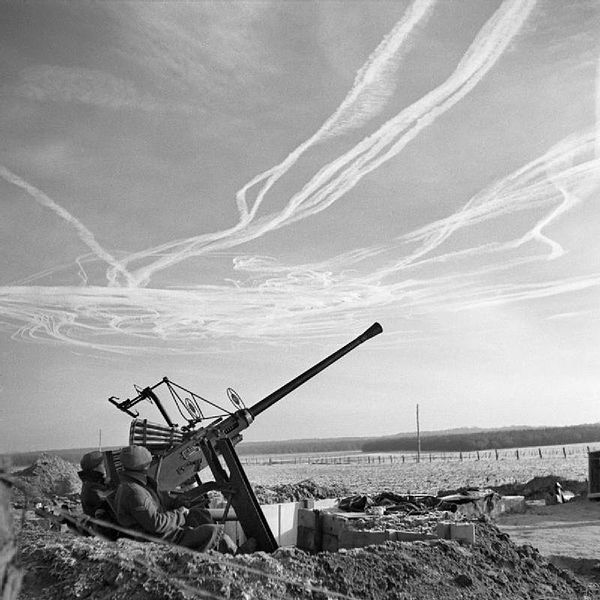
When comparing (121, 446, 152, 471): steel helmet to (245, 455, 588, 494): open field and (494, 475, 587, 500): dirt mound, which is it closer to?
(245, 455, 588, 494): open field

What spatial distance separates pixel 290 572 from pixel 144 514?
1.62 meters

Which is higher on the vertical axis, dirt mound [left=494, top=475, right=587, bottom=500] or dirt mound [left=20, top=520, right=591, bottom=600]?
dirt mound [left=20, top=520, right=591, bottom=600]

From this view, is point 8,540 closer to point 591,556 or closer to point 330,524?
point 330,524

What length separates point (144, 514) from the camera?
7367 mm

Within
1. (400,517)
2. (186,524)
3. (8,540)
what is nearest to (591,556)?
(400,517)

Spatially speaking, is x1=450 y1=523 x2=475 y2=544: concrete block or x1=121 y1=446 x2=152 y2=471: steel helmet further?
Answer: x1=450 y1=523 x2=475 y2=544: concrete block

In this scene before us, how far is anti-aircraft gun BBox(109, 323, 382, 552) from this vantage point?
8.97m

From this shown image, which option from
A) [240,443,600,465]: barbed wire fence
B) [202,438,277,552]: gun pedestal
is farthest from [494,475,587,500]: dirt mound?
[240,443,600,465]: barbed wire fence

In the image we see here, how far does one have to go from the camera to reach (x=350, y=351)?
1293 cm

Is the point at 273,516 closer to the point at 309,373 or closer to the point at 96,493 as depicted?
the point at 309,373

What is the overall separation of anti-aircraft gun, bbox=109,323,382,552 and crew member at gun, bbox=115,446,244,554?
1.16 m

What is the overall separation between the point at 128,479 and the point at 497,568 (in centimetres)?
457

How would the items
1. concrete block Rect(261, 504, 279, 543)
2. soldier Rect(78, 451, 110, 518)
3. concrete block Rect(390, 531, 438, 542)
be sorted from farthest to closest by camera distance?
concrete block Rect(261, 504, 279, 543) < concrete block Rect(390, 531, 438, 542) < soldier Rect(78, 451, 110, 518)

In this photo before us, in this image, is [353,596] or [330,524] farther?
[330,524]
